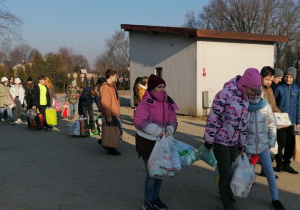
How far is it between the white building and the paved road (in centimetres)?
670

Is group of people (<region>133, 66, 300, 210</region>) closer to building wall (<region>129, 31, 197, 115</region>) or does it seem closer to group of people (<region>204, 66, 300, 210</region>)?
group of people (<region>204, 66, 300, 210</region>)

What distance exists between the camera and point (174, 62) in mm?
14883

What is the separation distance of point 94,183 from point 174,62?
1046 cm

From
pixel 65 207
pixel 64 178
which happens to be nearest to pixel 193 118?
pixel 64 178

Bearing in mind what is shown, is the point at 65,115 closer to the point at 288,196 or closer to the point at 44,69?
the point at 288,196

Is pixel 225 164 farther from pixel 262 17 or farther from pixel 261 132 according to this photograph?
pixel 262 17

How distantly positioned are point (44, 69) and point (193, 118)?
29.0 metres

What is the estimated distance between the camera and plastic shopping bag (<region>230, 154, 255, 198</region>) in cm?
380

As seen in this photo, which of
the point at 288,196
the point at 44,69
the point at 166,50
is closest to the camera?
the point at 288,196

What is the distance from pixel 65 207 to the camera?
13.8 ft

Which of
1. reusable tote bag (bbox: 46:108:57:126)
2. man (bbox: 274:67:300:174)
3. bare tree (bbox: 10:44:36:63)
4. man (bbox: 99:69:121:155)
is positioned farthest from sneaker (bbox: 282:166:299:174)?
bare tree (bbox: 10:44:36:63)

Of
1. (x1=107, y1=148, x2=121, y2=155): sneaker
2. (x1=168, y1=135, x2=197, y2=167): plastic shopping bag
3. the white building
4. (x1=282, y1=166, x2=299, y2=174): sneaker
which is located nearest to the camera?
(x1=168, y1=135, x2=197, y2=167): plastic shopping bag

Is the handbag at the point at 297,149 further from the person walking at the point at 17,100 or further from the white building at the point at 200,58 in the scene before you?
the person walking at the point at 17,100

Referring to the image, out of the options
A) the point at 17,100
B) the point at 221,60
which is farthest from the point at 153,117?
the point at 221,60
